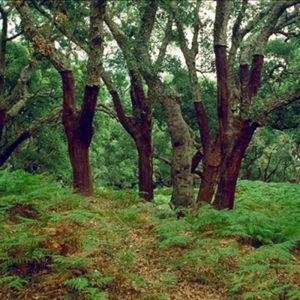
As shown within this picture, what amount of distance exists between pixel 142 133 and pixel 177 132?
1.93m

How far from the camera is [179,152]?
11.8 meters

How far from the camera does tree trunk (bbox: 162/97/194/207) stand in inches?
462

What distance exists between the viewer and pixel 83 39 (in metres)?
14.5

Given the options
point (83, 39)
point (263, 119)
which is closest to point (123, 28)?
point (83, 39)

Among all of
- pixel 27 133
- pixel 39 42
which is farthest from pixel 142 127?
pixel 27 133

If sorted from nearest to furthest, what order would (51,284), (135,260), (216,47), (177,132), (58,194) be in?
1. (51,284)
2. (135,260)
3. (58,194)
4. (216,47)
5. (177,132)

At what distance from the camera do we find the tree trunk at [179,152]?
11.7 meters

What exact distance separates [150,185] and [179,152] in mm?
2427

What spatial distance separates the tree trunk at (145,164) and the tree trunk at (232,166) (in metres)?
3.43

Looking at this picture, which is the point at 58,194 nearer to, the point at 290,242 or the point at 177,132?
the point at 177,132

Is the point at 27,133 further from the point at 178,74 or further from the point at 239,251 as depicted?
the point at 239,251

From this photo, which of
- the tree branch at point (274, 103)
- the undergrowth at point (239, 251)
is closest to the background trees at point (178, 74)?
the tree branch at point (274, 103)

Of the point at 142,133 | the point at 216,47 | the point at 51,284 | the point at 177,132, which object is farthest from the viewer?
the point at 142,133

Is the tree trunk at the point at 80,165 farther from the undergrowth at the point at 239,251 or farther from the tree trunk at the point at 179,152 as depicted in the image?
the undergrowth at the point at 239,251
